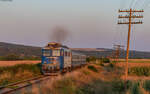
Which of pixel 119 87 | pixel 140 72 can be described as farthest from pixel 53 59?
pixel 140 72

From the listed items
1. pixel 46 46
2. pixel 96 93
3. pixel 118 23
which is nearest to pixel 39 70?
pixel 46 46

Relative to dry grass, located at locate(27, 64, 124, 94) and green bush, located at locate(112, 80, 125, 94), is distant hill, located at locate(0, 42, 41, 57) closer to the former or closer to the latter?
dry grass, located at locate(27, 64, 124, 94)

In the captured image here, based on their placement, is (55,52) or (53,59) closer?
(53,59)

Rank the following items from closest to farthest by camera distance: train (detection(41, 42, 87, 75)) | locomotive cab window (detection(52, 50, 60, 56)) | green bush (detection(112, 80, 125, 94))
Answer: green bush (detection(112, 80, 125, 94))
train (detection(41, 42, 87, 75))
locomotive cab window (detection(52, 50, 60, 56))

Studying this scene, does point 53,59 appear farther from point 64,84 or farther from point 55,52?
point 64,84

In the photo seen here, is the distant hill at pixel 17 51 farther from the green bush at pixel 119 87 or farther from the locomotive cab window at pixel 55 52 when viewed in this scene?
the green bush at pixel 119 87

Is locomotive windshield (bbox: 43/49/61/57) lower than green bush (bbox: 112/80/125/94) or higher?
higher

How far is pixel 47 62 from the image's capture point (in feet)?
66.5

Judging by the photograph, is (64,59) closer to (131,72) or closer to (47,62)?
(47,62)

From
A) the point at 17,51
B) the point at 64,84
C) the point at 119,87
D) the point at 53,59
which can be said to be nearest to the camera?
the point at 64,84

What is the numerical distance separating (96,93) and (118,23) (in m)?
17.0

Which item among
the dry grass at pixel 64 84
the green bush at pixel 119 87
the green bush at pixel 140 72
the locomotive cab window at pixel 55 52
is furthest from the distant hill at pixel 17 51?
the green bush at pixel 119 87

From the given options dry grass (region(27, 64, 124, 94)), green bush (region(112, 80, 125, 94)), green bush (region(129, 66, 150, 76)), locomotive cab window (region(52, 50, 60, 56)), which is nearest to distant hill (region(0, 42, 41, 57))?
green bush (region(129, 66, 150, 76))

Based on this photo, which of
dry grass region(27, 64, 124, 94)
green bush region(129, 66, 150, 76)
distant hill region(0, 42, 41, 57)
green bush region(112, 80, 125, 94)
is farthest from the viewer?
distant hill region(0, 42, 41, 57)
